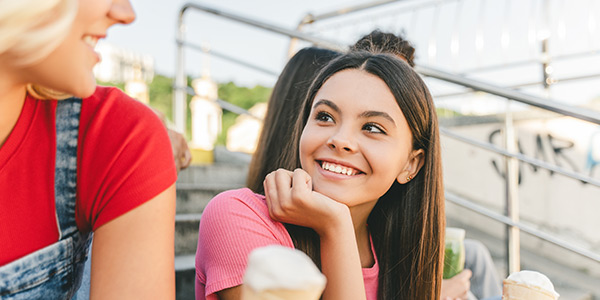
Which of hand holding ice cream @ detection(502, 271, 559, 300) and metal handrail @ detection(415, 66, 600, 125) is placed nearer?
hand holding ice cream @ detection(502, 271, 559, 300)

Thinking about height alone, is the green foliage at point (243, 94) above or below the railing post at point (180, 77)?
below

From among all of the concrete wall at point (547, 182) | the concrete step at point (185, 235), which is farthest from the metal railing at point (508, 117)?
the concrete step at point (185, 235)

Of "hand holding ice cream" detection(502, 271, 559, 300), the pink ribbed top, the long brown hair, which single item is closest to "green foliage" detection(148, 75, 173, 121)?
the long brown hair

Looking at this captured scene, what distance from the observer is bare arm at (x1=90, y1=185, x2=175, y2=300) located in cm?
84

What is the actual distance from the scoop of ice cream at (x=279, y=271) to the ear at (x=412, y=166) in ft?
3.31

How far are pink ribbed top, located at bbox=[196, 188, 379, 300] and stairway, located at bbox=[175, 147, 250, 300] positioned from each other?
2.57ft

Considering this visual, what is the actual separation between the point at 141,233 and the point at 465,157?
3596 mm

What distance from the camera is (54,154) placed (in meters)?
0.89

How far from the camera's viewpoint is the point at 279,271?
0.46m

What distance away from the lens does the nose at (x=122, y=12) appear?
0.79 meters

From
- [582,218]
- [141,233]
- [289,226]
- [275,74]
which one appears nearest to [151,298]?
[141,233]

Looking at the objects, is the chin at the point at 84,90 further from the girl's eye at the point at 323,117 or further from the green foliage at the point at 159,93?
the green foliage at the point at 159,93

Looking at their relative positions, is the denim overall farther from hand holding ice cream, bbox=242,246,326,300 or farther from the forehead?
the forehead

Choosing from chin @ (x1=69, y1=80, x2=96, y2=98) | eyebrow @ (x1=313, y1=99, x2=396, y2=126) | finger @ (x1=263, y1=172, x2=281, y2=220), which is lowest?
finger @ (x1=263, y1=172, x2=281, y2=220)
